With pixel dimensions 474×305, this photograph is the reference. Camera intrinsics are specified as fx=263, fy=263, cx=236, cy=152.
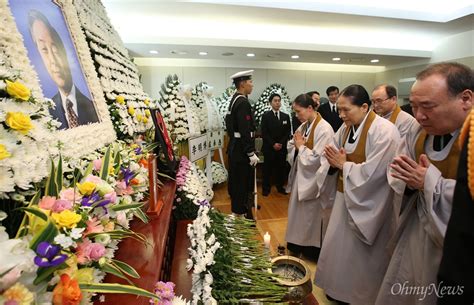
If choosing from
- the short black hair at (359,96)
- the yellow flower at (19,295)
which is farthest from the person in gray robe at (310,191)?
the yellow flower at (19,295)

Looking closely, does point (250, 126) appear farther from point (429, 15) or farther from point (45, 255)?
point (429, 15)

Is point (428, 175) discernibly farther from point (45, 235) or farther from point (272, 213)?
point (272, 213)

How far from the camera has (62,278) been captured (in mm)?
488

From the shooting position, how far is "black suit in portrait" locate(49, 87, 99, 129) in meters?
1.04

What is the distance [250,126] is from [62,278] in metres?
2.94

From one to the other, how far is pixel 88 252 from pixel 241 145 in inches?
114

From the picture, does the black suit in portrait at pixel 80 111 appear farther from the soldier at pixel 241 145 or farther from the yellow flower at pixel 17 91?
the soldier at pixel 241 145

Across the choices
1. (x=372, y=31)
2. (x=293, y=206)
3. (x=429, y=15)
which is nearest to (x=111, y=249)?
(x=293, y=206)

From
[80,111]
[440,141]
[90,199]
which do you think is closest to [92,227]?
[90,199]

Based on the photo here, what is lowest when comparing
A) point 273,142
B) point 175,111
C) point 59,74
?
point 273,142

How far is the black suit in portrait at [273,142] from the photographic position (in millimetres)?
4910

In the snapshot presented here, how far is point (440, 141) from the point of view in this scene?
1.35 metres

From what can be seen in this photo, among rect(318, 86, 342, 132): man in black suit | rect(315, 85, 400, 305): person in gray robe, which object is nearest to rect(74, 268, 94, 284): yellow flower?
rect(315, 85, 400, 305): person in gray robe

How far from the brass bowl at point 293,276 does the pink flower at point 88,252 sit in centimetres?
105
